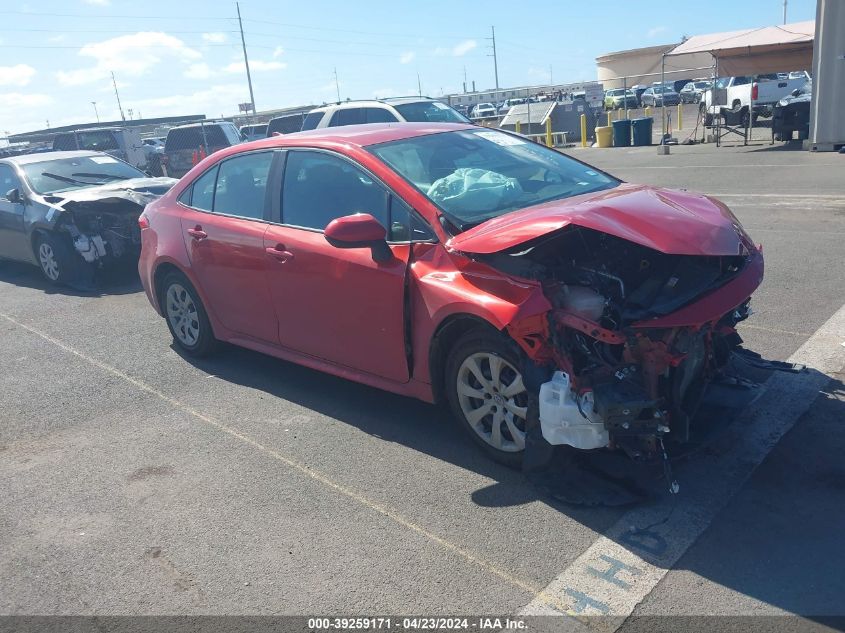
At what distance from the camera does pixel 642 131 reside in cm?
2338

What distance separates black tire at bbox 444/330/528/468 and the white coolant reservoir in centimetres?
24

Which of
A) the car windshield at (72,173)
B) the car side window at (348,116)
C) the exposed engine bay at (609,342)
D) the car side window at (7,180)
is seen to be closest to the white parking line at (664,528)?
the exposed engine bay at (609,342)

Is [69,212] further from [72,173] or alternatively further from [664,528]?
[664,528]

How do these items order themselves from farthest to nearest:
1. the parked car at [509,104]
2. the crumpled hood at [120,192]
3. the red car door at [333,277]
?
the parked car at [509,104]
the crumpled hood at [120,192]
the red car door at [333,277]

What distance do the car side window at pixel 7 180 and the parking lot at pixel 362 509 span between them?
4.98 meters

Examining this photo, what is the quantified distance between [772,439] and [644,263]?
A: 48.2 inches

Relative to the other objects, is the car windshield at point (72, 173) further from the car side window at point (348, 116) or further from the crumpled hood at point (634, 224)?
the crumpled hood at point (634, 224)

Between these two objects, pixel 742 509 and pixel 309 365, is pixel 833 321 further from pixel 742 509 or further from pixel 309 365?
pixel 309 365

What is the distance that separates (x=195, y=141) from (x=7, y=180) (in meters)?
12.8

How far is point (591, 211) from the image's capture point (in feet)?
12.2

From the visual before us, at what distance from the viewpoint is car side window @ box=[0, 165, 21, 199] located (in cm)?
1005

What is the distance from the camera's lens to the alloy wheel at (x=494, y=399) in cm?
388

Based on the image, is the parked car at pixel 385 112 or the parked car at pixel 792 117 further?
the parked car at pixel 792 117

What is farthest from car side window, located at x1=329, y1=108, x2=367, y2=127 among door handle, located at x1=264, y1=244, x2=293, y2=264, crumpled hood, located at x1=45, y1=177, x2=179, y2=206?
door handle, located at x1=264, y1=244, x2=293, y2=264
